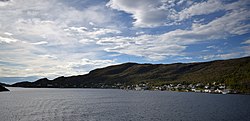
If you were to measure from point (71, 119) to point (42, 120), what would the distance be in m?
10.7

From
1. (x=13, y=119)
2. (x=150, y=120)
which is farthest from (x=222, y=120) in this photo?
(x=13, y=119)

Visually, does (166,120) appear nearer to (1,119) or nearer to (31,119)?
(31,119)

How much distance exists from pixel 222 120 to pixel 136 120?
33778 millimetres

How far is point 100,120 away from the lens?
3497 inches

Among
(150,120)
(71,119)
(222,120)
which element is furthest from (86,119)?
(222,120)

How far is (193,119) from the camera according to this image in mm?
92375

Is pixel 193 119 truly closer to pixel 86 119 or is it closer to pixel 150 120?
pixel 150 120

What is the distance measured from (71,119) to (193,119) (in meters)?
48.4

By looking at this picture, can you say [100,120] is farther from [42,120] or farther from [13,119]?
[13,119]

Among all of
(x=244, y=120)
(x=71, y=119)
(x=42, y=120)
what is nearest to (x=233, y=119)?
(x=244, y=120)

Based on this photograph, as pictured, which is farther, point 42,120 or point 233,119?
point 233,119

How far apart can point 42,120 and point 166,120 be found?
47.1 m

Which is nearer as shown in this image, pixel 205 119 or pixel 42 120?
pixel 42 120

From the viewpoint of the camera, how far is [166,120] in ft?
294
